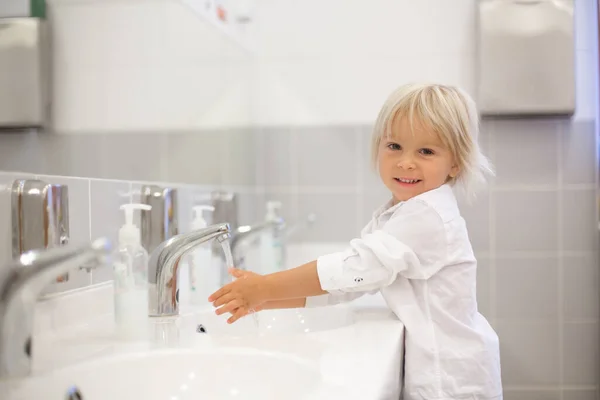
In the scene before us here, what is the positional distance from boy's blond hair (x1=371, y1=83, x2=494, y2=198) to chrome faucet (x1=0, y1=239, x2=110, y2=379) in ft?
2.42

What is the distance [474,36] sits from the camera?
2.14 metres

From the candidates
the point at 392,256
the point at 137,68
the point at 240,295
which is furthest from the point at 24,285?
the point at 137,68

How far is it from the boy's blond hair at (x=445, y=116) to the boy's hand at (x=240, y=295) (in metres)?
0.37

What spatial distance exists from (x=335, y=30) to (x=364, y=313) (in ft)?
4.00

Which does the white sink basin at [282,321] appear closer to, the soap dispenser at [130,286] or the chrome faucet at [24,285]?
the soap dispenser at [130,286]

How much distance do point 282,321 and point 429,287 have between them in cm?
38

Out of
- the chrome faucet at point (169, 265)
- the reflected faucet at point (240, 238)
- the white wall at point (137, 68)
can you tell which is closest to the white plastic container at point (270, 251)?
the reflected faucet at point (240, 238)

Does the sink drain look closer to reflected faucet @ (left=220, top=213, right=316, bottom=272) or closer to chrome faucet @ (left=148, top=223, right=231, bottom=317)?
chrome faucet @ (left=148, top=223, right=231, bottom=317)

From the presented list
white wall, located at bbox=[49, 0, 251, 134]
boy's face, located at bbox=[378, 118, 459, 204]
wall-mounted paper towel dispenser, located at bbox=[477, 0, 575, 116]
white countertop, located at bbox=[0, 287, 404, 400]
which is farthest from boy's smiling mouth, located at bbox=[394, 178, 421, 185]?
wall-mounted paper towel dispenser, located at bbox=[477, 0, 575, 116]

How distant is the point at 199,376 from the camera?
91 centimetres

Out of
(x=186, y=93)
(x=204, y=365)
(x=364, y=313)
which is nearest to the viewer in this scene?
(x=204, y=365)

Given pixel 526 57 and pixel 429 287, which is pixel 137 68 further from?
pixel 526 57

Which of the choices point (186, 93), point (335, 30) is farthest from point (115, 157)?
point (335, 30)

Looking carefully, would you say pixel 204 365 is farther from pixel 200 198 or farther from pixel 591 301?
pixel 591 301
